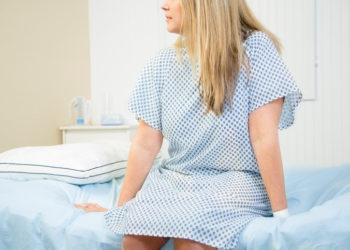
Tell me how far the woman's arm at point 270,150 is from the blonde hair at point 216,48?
10 centimetres

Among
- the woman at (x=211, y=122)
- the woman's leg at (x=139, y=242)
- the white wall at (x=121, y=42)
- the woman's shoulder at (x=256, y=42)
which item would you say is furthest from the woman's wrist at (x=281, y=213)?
the white wall at (x=121, y=42)

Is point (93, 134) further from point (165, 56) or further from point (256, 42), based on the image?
point (256, 42)

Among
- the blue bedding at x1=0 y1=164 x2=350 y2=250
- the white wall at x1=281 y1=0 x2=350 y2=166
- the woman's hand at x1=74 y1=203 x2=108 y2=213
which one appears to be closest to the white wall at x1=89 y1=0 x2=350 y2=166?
the white wall at x1=281 y1=0 x2=350 y2=166

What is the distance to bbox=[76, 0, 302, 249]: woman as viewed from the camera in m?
0.93

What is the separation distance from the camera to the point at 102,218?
1.05 metres

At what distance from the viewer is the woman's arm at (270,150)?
0.98 m

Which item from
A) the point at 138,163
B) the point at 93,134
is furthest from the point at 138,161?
the point at 93,134

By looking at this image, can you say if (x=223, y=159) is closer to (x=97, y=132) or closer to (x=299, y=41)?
(x=97, y=132)

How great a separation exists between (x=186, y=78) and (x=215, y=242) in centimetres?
46

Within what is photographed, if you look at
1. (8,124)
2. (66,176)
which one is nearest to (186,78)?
(66,176)

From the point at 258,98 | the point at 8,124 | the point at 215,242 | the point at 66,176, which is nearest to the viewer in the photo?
the point at 215,242

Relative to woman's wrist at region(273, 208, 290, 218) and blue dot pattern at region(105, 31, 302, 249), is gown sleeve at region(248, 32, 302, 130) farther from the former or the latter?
woman's wrist at region(273, 208, 290, 218)

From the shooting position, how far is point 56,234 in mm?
1061

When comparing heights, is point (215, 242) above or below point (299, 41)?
below
